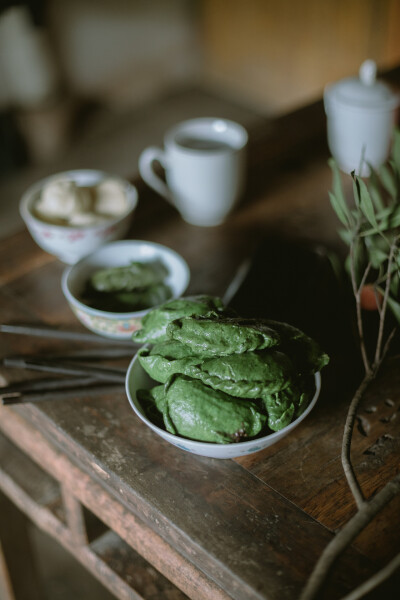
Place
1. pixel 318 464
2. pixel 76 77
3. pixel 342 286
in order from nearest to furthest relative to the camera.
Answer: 1. pixel 318 464
2. pixel 342 286
3. pixel 76 77

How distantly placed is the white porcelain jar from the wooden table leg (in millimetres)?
1086

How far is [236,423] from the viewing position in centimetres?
69

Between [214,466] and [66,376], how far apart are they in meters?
0.28

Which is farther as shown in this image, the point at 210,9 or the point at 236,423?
the point at 210,9

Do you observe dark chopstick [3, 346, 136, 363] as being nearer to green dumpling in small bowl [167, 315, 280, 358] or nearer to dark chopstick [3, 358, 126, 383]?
dark chopstick [3, 358, 126, 383]

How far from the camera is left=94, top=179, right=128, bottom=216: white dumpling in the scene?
1.17 metres

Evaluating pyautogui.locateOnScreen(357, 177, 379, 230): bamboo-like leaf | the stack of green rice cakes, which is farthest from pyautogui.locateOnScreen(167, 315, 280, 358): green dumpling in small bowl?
pyautogui.locateOnScreen(357, 177, 379, 230): bamboo-like leaf

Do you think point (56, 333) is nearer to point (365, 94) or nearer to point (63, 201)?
point (63, 201)

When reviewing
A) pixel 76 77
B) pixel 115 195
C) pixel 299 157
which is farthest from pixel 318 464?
pixel 76 77

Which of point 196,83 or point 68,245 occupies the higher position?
point 68,245

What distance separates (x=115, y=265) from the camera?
1.07 meters

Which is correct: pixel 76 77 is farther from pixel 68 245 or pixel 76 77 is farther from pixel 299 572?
pixel 299 572

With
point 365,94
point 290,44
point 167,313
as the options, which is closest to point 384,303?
point 167,313

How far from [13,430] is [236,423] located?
1.70ft
